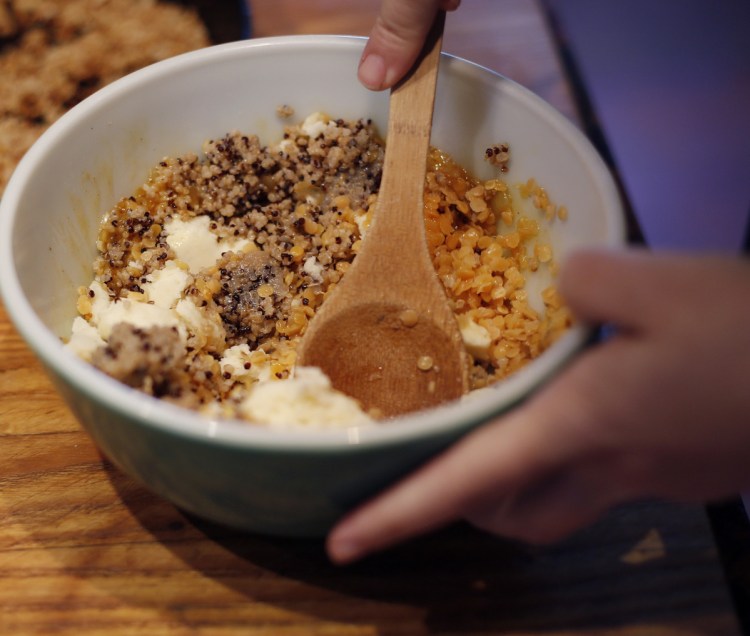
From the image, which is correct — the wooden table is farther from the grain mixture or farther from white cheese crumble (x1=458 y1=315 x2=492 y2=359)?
the grain mixture

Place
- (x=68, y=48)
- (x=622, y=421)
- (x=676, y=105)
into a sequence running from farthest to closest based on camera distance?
(x=676, y=105)
(x=68, y=48)
(x=622, y=421)

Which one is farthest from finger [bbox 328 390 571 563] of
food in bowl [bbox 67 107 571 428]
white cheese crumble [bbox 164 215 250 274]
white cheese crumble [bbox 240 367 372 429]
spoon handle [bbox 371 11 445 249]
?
white cheese crumble [bbox 164 215 250 274]

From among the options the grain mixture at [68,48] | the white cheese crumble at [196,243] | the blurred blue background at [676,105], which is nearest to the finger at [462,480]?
the white cheese crumble at [196,243]

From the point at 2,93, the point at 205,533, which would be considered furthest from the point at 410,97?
the point at 2,93

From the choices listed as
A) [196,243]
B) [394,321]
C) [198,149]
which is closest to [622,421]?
[394,321]

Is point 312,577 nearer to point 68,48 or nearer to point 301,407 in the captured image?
point 301,407

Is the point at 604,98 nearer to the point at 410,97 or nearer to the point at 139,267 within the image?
the point at 410,97

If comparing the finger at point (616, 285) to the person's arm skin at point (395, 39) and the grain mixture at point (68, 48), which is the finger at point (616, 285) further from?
the grain mixture at point (68, 48)
